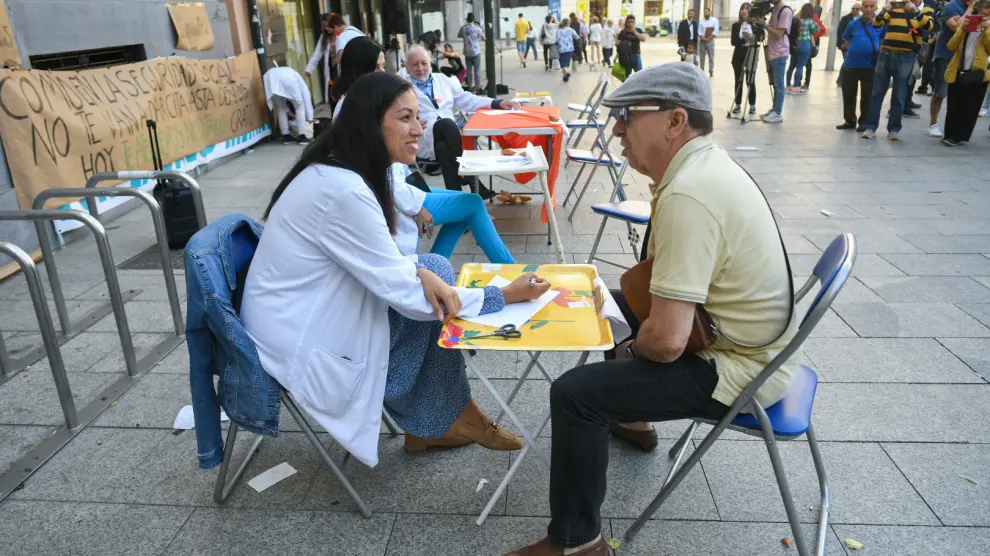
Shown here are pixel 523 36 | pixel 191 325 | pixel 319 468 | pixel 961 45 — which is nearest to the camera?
pixel 191 325

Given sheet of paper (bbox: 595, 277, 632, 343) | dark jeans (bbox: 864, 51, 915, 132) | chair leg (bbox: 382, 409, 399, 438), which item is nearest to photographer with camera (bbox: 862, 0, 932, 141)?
dark jeans (bbox: 864, 51, 915, 132)

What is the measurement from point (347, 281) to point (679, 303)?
102 centimetres

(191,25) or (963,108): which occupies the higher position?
(191,25)

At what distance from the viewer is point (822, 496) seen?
229 centimetres

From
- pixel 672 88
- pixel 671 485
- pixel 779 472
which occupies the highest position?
pixel 672 88

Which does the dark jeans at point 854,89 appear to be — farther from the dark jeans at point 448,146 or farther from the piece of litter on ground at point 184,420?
the piece of litter on ground at point 184,420

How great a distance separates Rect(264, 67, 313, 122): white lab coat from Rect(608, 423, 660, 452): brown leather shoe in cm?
785

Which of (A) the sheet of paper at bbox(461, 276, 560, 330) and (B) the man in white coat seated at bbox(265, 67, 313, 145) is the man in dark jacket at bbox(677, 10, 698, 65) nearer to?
(B) the man in white coat seated at bbox(265, 67, 313, 145)

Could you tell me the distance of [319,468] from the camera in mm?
2641

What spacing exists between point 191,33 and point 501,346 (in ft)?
24.1

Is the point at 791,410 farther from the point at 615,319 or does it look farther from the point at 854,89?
the point at 854,89

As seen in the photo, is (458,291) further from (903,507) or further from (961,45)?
Result: (961,45)

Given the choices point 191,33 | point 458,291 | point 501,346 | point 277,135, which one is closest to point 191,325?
point 458,291

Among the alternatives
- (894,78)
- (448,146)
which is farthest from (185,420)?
(894,78)
